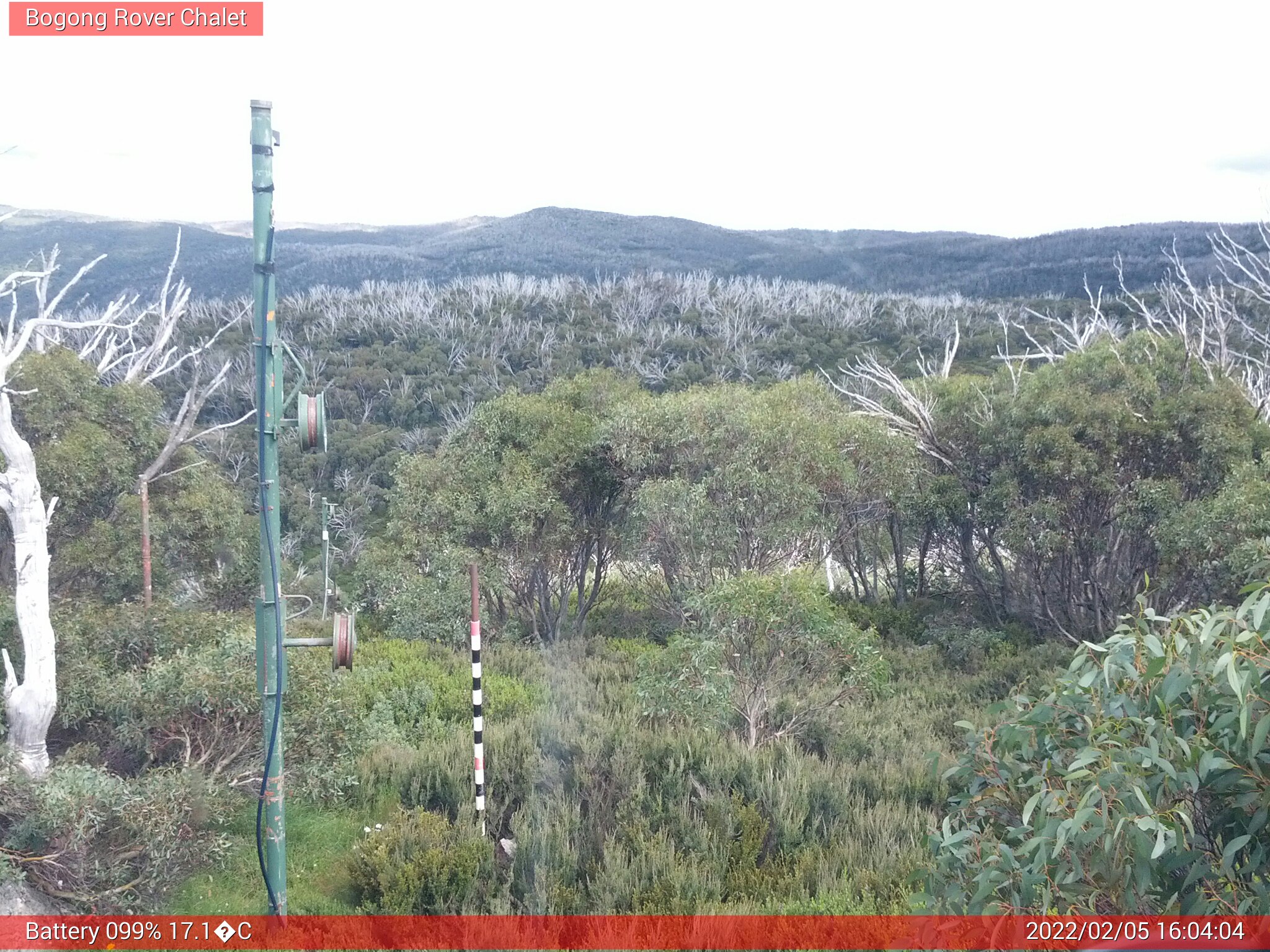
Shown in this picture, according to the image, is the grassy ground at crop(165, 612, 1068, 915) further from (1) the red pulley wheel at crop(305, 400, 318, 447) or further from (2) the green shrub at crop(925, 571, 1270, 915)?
(1) the red pulley wheel at crop(305, 400, 318, 447)

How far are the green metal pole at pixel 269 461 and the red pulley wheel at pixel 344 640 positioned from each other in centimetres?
25

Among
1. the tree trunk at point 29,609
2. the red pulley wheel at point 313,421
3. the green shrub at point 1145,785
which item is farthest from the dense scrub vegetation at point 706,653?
the red pulley wheel at point 313,421

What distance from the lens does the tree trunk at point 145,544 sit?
32.8 feet

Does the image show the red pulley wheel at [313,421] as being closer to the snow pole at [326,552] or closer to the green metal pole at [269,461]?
the green metal pole at [269,461]

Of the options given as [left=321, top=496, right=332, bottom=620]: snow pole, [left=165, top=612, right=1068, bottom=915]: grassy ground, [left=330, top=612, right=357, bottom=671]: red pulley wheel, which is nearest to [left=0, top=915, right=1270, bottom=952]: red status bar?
[left=165, top=612, right=1068, bottom=915]: grassy ground

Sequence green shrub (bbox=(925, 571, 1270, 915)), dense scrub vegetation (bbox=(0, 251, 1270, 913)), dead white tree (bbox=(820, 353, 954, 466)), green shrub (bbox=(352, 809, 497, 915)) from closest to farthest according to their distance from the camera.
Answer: green shrub (bbox=(925, 571, 1270, 915)), dense scrub vegetation (bbox=(0, 251, 1270, 913)), green shrub (bbox=(352, 809, 497, 915)), dead white tree (bbox=(820, 353, 954, 466))

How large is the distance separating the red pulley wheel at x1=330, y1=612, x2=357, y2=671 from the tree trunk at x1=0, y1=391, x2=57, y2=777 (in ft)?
9.84

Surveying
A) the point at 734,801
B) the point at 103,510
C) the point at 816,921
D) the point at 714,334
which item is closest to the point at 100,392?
the point at 103,510

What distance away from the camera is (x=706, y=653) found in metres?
8.25

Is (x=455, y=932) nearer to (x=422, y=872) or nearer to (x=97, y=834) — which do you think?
(x=422, y=872)

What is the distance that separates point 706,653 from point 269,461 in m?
4.66

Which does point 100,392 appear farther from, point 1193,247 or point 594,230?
point 594,230

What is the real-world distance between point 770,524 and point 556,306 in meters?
29.2

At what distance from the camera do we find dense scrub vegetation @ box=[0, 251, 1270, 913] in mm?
2514
